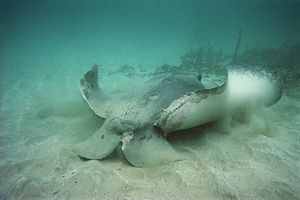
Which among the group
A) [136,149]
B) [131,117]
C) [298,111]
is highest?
[131,117]

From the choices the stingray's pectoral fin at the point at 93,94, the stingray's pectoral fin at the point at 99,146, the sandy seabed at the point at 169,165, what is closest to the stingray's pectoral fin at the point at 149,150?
the sandy seabed at the point at 169,165

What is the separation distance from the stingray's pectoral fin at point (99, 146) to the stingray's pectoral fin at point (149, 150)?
26 centimetres

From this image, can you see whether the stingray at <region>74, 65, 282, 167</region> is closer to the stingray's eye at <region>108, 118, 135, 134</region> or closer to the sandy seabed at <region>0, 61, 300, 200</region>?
the stingray's eye at <region>108, 118, 135, 134</region>

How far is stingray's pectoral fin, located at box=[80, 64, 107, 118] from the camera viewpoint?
4.49 meters

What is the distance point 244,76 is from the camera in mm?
3697

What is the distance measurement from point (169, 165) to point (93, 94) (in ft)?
8.60

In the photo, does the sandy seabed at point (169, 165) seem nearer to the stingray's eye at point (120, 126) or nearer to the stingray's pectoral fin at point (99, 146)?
the stingray's pectoral fin at point (99, 146)

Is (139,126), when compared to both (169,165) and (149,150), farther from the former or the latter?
(169,165)

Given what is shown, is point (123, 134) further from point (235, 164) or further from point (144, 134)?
point (235, 164)

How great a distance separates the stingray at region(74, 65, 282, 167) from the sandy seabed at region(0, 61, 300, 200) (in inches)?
8.8

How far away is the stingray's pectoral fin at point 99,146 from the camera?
338 centimetres

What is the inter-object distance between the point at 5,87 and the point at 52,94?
2.14m

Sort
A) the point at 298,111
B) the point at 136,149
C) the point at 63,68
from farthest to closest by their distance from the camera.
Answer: the point at 63,68, the point at 298,111, the point at 136,149

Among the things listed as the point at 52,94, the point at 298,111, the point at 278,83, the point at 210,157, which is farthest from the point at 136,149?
the point at 52,94
